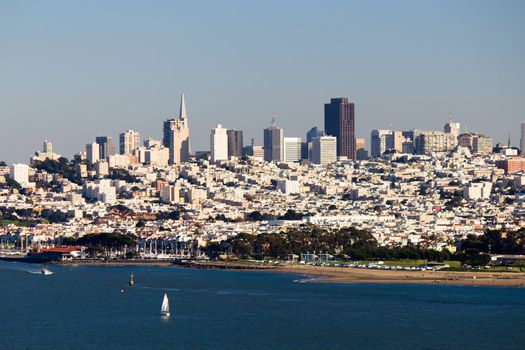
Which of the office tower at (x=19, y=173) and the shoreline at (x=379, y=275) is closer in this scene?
the shoreline at (x=379, y=275)

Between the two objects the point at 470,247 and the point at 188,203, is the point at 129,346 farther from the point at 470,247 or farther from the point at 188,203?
the point at 188,203

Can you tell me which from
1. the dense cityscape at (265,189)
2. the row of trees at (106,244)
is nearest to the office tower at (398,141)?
the dense cityscape at (265,189)

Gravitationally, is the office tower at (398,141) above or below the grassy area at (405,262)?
above

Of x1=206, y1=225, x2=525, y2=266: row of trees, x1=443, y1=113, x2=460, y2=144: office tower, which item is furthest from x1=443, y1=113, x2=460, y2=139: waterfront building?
x1=206, y1=225, x2=525, y2=266: row of trees

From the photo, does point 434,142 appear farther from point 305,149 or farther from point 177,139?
point 177,139

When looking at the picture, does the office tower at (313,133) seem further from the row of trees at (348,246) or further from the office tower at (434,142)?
the row of trees at (348,246)

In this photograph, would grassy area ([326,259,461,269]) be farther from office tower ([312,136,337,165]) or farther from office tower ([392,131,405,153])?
office tower ([392,131,405,153])

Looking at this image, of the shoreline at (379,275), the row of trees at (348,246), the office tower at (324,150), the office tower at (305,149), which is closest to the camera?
the shoreline at (379,275)
